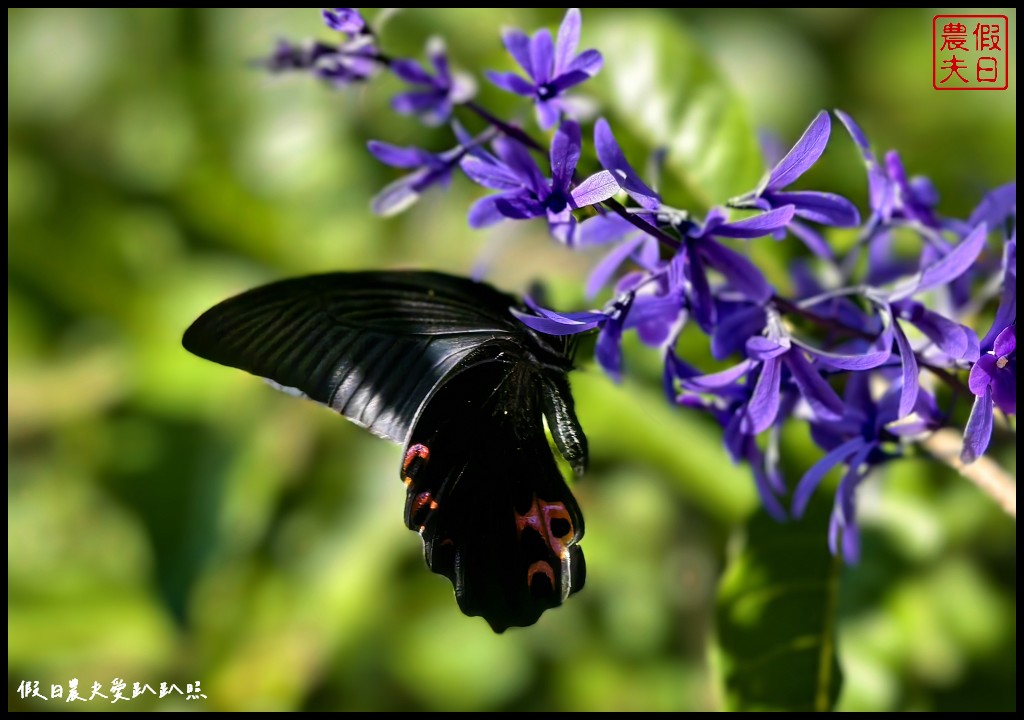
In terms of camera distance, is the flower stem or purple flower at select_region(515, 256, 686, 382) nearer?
purple flower at select_region(515, 256, 686, 382)

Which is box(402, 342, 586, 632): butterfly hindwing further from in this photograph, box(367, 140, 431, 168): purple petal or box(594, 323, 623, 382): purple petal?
box(367, 140, 431, 168): purple petal

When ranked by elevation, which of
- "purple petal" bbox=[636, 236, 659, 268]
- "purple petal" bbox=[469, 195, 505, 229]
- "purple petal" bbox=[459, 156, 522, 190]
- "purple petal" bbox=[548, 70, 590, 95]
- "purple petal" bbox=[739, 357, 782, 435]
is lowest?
"purple petal" bbox=[739, 357, 782, 435]

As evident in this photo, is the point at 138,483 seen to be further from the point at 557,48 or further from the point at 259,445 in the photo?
the point at 557,48

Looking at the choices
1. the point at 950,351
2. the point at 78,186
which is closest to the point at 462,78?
the point at 950,351

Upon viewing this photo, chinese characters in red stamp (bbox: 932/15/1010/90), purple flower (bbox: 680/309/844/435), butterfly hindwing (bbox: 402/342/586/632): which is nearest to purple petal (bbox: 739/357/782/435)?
purple flower (bbox: 680/309/844/435)

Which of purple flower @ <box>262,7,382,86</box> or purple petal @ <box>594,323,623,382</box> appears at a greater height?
purple flower @ <box>262,7,382,86</box>

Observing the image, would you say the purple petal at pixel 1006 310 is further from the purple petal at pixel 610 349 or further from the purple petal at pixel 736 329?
the purple petal at pixel 610 349

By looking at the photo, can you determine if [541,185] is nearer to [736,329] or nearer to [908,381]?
[736,329]

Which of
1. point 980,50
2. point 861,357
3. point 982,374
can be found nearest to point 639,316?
point 861,357
